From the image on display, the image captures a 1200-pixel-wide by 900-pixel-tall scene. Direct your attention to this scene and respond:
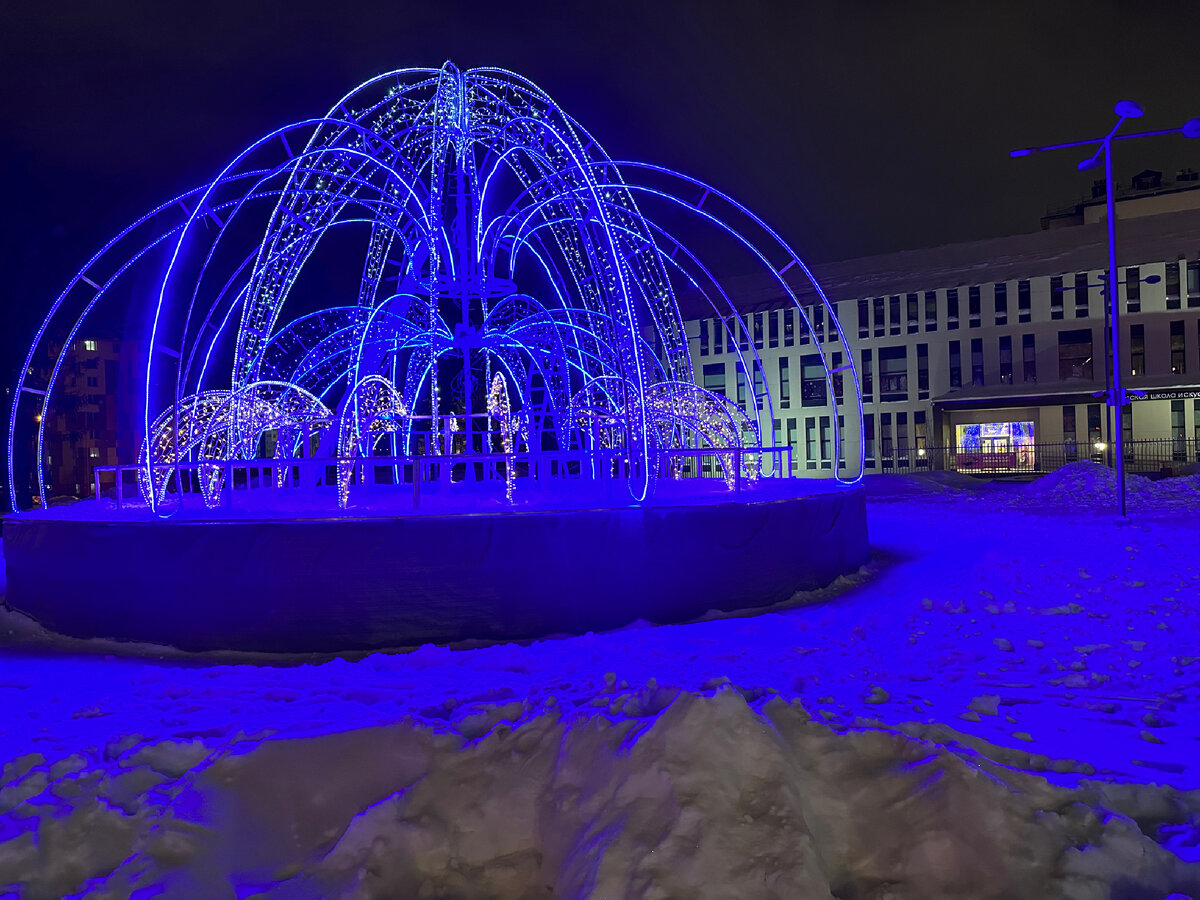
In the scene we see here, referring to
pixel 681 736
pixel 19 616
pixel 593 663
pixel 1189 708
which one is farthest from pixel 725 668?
pixel 19 616

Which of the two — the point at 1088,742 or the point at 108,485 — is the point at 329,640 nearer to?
the point at 1088,742

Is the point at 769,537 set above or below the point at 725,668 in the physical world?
above

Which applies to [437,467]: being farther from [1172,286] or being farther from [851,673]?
[1172,286]

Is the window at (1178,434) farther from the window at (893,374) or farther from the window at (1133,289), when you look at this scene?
the window at (893,374)

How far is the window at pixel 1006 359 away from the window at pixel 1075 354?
86.8 inches

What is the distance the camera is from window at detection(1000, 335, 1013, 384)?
42.1 meters

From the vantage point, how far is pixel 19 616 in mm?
9547

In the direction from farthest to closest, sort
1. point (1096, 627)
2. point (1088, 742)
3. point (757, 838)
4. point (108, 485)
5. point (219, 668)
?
A: point (108, 485), point (1096, 627), point (219, 668), point (1088, 742), point (757, 838)

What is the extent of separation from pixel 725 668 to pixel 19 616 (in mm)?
8398

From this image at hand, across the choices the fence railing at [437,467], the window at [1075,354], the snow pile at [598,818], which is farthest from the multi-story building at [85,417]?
the window at [1075,354]

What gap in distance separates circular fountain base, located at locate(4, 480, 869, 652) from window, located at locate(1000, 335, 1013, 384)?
3847 centimetres

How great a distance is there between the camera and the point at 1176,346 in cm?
3838

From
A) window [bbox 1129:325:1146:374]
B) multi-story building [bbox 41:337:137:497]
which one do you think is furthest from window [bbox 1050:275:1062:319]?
multi-story building [bbox 41:337:137:497]

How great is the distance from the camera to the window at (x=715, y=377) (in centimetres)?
5134
